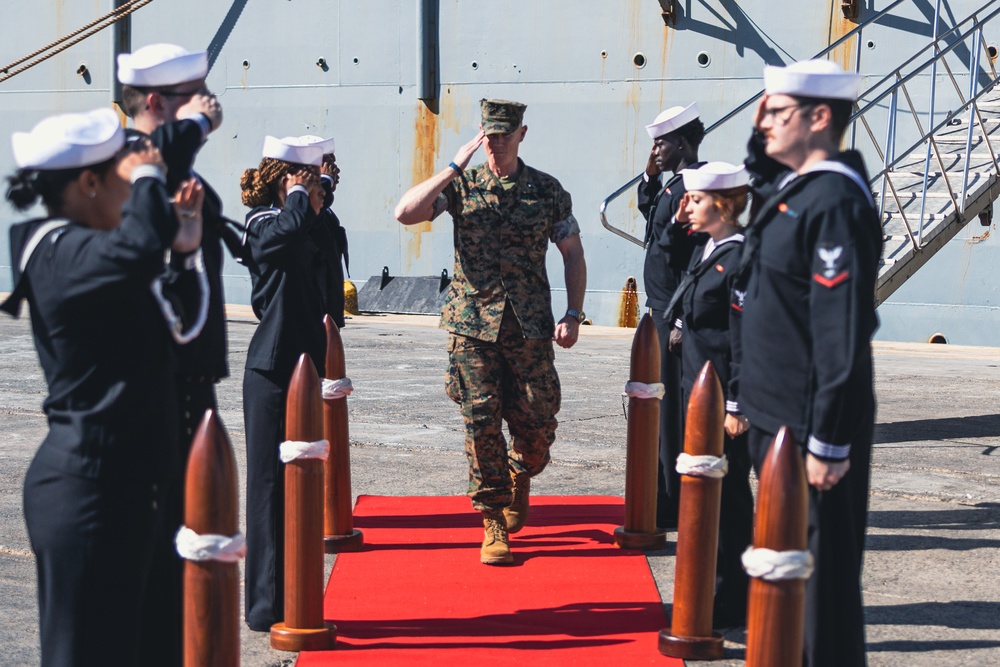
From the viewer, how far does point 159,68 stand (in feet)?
11.2

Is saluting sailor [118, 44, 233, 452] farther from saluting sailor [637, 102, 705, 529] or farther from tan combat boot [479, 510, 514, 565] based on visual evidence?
saluting sailor [637, 102, 705, 529]

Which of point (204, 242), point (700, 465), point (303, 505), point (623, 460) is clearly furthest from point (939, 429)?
point (204, 242)

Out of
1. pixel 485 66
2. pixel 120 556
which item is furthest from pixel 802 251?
pixel 485 66

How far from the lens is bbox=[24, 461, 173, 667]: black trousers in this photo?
2824 millimetres

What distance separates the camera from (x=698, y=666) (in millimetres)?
4262

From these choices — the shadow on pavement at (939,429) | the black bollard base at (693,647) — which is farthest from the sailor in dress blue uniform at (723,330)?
the shadow on pavement at (939,429)

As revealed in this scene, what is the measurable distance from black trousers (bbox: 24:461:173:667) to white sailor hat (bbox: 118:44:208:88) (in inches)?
46.0

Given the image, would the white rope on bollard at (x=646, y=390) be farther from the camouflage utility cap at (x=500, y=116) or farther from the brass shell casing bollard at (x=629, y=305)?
the brass shell casing bollard at (x=629, y=305)

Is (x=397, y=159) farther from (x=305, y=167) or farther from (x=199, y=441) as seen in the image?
(x=199, y=441)

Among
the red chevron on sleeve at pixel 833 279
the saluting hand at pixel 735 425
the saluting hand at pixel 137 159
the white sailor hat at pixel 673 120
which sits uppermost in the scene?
the white sailor hat at pixel 673 120

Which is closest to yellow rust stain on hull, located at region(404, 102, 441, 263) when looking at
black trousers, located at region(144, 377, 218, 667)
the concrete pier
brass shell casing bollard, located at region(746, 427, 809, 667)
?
the concrete pier

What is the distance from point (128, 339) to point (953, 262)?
13.2m

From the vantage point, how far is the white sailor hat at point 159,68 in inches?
135

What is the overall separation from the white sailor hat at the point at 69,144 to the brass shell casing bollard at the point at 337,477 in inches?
113
